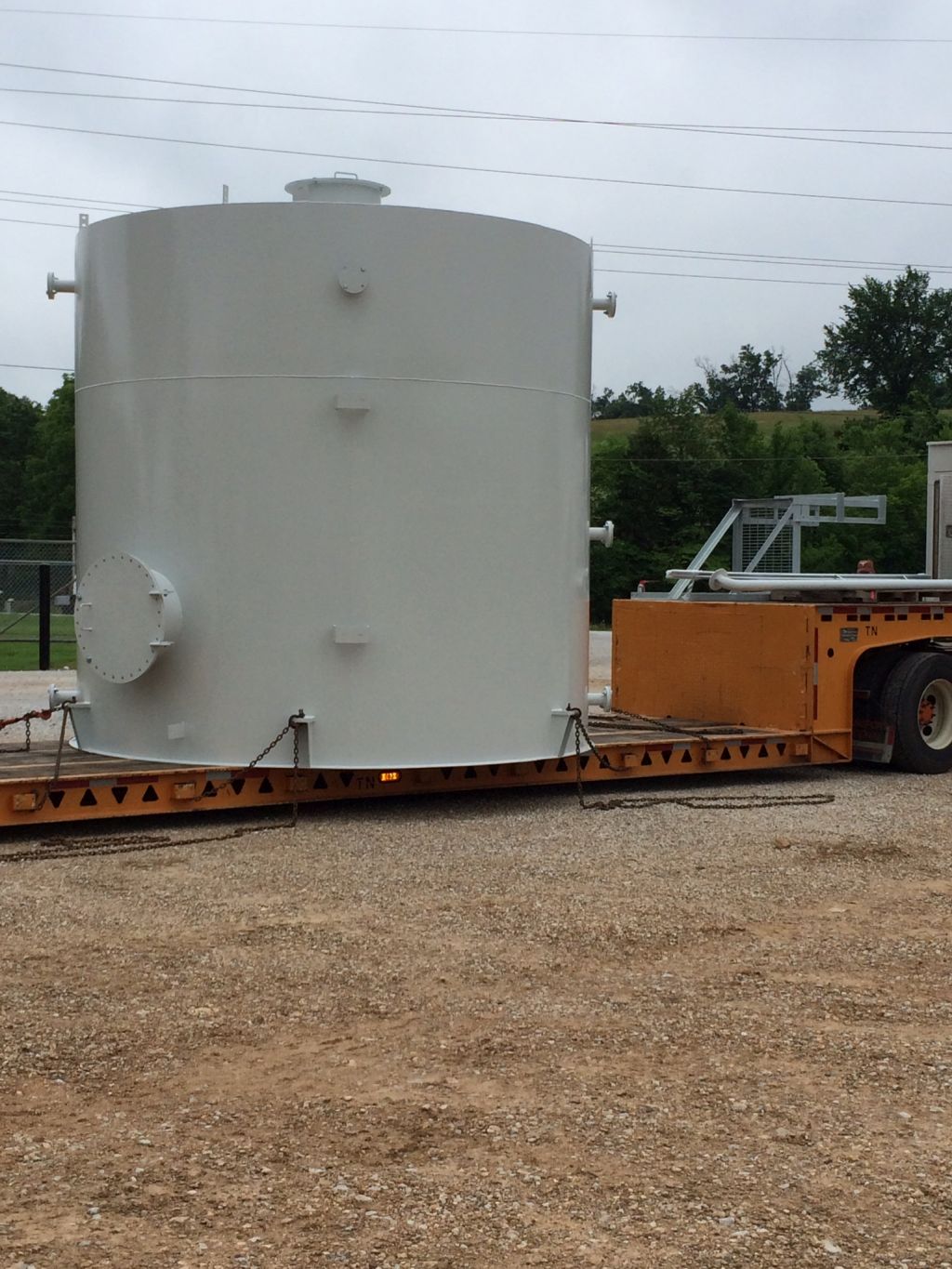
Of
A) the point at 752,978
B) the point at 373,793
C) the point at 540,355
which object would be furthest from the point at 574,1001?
the point at 540,355

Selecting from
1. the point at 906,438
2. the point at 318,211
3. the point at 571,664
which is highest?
the point at 906,438

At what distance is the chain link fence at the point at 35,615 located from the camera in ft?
78.0

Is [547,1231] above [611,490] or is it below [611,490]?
below

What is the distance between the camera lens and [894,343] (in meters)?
77.2

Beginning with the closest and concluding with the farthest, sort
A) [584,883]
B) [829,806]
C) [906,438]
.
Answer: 1. [584,883]
2. [829,806]
3. [906,438]

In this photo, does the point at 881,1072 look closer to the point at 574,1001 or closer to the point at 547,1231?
the point at 574,1001

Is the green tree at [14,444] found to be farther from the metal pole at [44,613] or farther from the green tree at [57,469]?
the metal pole at [44,613]

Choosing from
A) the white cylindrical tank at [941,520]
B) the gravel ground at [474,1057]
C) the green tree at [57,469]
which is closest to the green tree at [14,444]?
the green tree at [57,469]

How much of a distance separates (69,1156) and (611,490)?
4843 cm

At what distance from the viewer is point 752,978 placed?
6188 mm

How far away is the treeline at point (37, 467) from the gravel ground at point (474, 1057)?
43664 millimetres

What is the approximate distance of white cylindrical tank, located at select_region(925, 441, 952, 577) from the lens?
1567 cm

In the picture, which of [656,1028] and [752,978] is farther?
[752,978]

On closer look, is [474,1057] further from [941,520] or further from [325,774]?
[941,520]
